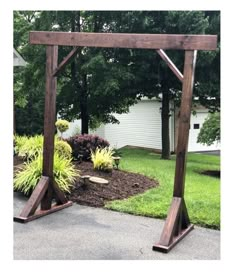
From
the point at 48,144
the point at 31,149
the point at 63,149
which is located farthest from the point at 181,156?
the point at 31,149

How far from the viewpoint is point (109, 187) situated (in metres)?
6.83

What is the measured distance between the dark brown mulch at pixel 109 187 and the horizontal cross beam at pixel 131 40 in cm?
261

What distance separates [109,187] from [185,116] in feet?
9.18

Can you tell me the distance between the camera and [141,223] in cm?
515

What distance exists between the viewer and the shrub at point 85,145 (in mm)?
8984

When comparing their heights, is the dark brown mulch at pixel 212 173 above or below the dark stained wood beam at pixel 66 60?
below

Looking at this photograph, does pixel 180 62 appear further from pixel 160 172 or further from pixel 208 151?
pixel 208 151

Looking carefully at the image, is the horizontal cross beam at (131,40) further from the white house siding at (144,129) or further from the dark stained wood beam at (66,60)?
the white house siding at (144,129)

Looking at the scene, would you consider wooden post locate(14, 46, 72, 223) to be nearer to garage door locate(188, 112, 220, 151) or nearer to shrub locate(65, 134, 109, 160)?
shrub locate(65, 134, 109, 160)

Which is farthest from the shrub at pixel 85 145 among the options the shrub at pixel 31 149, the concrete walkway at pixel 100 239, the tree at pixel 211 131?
the concrete walkway at pixel 100 239
